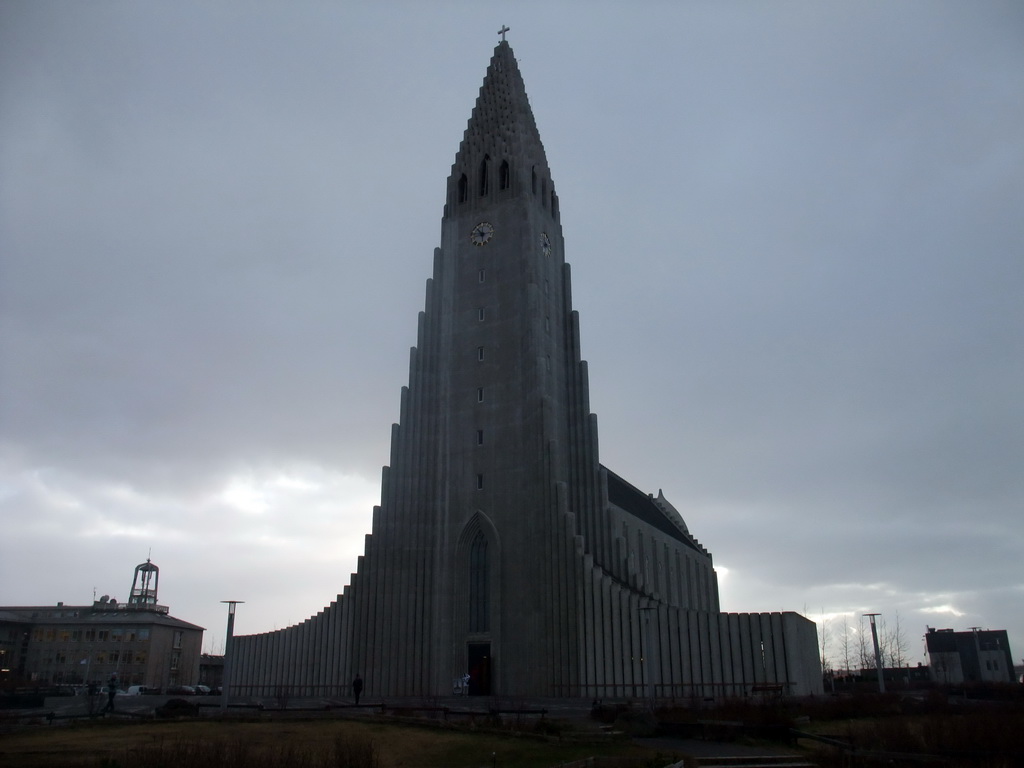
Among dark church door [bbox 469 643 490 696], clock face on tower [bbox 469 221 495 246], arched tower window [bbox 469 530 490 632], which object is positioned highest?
clock face on tower [bbox 469 221 495 246]

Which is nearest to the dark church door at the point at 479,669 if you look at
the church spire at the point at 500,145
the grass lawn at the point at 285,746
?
the grass lawn at the point at 285,746

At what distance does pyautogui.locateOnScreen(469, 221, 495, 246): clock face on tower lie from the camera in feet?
185

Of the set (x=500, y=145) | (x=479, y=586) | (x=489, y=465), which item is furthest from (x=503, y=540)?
(x=500, y=145)

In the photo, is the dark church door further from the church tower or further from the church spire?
the church spire

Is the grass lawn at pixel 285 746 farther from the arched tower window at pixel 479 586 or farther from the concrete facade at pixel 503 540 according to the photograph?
the arched tower window at pixel 479 586

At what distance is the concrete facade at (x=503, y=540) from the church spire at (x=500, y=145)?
208 mm

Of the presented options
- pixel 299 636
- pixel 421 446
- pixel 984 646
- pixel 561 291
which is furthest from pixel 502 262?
pixel 984 646

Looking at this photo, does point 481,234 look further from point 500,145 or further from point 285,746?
point 285,746

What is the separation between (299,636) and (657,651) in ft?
73.3

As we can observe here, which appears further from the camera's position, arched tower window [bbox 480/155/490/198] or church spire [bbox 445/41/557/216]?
arched tower window [bbox 480/155/490/198]

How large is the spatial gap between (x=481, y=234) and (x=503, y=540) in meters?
20.9

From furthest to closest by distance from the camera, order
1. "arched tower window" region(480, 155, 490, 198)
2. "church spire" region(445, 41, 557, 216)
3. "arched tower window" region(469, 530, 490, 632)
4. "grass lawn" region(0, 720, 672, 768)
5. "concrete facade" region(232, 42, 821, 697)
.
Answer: "arched tower window" region(480, 155, 490, 198), "church spire" region(445, 41, 557, 216), "arched tower window" region(469, 530, 490, 632), "concrete facade" region(232, 42, 821, 697), "grass lawn" region(0, 720, 672, 768)

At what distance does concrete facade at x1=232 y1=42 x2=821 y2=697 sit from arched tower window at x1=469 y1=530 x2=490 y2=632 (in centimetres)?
9

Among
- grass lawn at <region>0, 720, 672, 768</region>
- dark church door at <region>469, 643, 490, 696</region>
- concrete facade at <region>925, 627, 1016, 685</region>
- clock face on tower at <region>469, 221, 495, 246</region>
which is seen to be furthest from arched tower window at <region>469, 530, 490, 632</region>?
concrete facade at <region>925, 627, 1016, 685</region>
